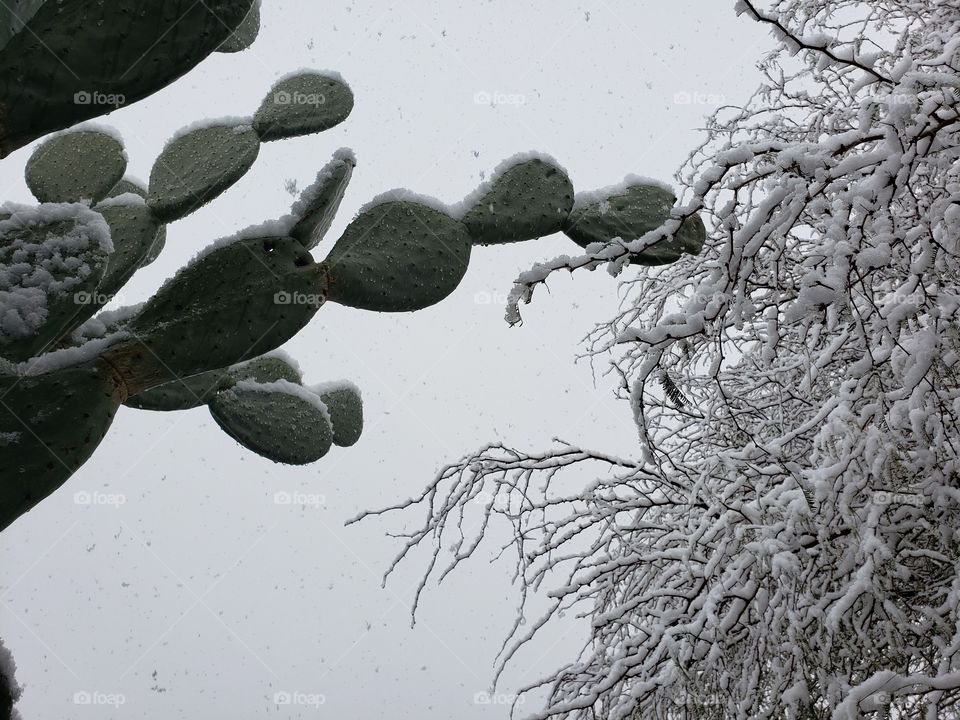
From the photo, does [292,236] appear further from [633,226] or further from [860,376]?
[860,376]

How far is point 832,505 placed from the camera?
139 centimetres

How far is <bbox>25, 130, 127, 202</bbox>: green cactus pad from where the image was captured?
238 centimetres

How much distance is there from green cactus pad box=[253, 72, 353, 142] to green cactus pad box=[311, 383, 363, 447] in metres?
0.94

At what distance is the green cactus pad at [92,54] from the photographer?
1.47 meters

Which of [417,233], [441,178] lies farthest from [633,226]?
[441,178]

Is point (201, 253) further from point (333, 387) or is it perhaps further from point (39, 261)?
point (333, 387)

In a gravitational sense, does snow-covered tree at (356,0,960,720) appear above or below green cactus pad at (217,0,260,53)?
below

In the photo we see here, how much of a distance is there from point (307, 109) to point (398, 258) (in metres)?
0.62

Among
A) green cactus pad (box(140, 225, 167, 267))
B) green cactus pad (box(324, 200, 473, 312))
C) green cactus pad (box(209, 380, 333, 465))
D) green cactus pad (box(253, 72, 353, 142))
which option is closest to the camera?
green cactus pad (box(324, 200, 473, 312))

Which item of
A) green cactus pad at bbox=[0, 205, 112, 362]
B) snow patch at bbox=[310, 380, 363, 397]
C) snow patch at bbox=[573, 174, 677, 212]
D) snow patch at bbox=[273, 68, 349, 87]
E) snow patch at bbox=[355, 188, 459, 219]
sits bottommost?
green cactus pad at bbox=[0, 205, 112, 362]

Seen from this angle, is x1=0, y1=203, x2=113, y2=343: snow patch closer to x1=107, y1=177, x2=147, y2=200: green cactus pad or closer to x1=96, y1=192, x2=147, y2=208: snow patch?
x1=96, y1=192, x2=147, y2=208: snow patch

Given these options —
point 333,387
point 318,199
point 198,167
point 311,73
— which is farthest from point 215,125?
point 333,387

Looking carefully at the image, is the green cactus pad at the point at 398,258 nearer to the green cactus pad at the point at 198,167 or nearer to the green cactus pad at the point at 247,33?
the green cactus pad at the point at 198,167

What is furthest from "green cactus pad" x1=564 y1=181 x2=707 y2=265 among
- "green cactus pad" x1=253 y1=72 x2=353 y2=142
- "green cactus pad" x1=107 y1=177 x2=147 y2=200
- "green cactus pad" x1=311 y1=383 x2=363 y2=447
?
"green cactus pad" x1=107 y1=177 x2=147 y2=200
